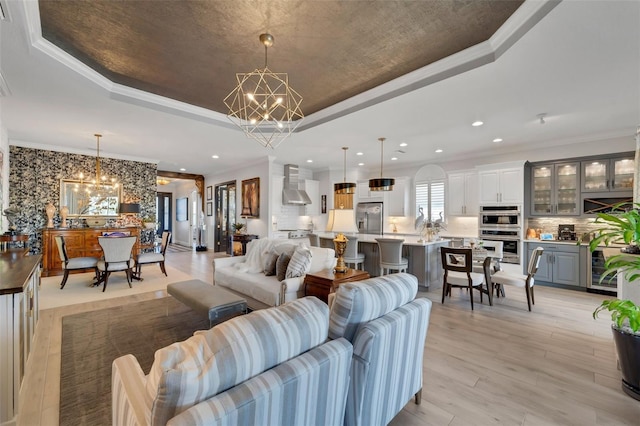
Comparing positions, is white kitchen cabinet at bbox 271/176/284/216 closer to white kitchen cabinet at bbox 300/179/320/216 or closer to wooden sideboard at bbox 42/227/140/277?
white kitchen cabinet at bbox 300/179/320/216

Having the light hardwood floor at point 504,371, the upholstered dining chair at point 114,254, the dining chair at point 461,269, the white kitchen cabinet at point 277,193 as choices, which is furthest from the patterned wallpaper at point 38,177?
the dining chair at point 461,269

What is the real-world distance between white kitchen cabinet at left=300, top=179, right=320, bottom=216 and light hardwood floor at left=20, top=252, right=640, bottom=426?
217 inches

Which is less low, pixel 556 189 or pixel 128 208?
pixel 556 189

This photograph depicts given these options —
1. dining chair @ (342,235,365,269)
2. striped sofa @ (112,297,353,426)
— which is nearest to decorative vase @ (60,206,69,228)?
dining chair @ (342,235,365,269)

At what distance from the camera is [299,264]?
332 cm

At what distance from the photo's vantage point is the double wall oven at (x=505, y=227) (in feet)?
18.9

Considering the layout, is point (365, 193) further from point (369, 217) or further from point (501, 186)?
point (501, 186)

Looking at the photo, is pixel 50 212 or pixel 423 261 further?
pixel 50 212

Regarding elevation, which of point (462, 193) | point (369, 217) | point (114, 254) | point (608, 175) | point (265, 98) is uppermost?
point (265, 98)

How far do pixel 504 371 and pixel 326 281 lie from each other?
1.77 meters

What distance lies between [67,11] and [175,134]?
2.93m

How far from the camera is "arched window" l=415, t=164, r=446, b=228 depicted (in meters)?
7.17

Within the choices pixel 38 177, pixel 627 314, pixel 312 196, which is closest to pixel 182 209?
pixel 38 177

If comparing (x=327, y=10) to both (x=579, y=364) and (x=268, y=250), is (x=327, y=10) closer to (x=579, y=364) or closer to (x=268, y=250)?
(x=268, y=250)
